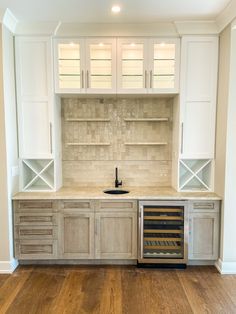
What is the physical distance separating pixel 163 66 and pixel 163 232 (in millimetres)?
2057

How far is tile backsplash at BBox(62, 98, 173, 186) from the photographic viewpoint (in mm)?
3691

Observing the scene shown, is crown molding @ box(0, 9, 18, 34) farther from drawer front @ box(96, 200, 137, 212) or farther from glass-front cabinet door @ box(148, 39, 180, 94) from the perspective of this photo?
drawer front @ box(96, 200, 137, 212)

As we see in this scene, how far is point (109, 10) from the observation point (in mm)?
2838

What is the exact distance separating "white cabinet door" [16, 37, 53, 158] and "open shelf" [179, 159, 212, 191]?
70.6 inches

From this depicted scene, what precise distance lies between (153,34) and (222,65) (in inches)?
36.0

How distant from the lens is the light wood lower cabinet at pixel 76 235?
124 inches

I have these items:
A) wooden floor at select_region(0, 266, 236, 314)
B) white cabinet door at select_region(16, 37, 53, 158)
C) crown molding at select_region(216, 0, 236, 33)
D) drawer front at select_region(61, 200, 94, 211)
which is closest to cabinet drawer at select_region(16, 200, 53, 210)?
drawer front at select_region(61, 200, 94, 211)

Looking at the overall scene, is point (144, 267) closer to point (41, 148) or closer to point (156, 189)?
point (156, 189)

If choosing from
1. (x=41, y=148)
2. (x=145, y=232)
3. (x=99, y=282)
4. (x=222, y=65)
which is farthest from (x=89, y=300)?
(x=222, y=65)

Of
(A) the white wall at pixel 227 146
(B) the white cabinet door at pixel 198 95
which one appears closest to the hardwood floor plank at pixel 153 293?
(A) the white wall at pixel 227 146

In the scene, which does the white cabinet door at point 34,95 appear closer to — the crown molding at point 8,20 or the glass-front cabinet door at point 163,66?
the crown molding at point 8,20

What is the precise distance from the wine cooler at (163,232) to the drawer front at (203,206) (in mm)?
92

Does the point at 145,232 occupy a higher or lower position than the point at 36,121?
lower

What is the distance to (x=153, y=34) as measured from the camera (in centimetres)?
321
